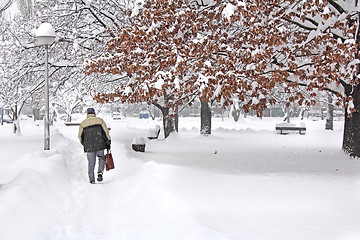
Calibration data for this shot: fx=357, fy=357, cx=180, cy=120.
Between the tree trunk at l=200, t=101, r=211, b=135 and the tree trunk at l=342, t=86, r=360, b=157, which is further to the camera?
the tree trunk at l=200, t=101, r=211, b=135

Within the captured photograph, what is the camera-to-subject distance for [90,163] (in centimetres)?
898

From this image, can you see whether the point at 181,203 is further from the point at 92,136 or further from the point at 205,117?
the point at 205,117

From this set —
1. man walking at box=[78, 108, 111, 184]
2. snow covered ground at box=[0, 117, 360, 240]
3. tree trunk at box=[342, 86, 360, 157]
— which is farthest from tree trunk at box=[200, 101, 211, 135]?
man walking at box=[78, 108, 111, 184]

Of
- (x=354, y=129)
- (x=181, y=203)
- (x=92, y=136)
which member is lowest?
(x=181, y=203)

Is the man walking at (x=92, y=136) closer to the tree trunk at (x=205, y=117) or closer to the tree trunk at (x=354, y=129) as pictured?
the tree trunk at (x=354, y=129)

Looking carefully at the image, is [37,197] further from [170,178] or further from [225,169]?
[225,169]

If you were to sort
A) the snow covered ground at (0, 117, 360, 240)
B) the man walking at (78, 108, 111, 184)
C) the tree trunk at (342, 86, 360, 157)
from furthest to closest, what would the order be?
the tree trunk at (342, 86, 360, 157), the man walking at (78, 108, 111, 184), the snow covered ground at (0, 117, 360, 240)

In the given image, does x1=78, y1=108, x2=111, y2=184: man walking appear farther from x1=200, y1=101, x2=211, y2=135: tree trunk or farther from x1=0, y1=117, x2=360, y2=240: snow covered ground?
x1=200, y1=101, x2=211, y2=135: tree trunk

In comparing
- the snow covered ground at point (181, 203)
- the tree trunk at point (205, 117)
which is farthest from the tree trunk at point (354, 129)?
the tree trunk at point (205, 117)

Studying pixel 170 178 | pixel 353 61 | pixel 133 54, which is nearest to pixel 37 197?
pixel 170 178

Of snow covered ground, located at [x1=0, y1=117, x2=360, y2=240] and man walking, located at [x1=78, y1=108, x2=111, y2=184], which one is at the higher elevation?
man walking, located at [x1=78, y1=108, x2=111, y2=184]

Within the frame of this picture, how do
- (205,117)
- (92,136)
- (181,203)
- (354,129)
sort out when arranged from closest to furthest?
1. (181,203)
2. (92,136)
3. (354,129)
4. (205,117)

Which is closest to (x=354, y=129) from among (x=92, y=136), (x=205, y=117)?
(x=92, y=136)

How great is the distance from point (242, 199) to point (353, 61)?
554 cm
